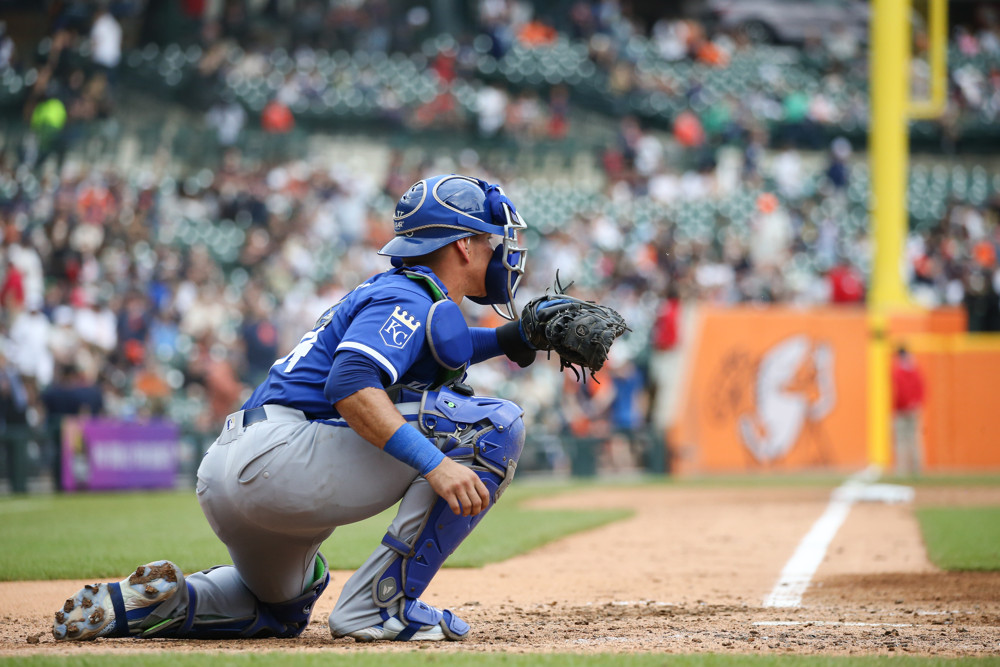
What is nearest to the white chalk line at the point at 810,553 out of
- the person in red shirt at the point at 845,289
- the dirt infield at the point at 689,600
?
the dirt infield at the point at 689,600

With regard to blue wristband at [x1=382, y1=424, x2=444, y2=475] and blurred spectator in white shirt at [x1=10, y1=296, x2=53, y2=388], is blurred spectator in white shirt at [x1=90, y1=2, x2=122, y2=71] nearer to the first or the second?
blurred spectator in white shirt at [x1=10, y1=296, x2=53, y2=388]

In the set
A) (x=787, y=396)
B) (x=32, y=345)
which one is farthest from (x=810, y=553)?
(x=32, y=345)

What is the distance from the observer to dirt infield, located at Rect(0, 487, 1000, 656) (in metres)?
3.68

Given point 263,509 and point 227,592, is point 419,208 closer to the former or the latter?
point 263,509

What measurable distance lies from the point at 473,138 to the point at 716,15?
10455mm

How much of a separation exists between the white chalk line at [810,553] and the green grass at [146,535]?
1.67 meters

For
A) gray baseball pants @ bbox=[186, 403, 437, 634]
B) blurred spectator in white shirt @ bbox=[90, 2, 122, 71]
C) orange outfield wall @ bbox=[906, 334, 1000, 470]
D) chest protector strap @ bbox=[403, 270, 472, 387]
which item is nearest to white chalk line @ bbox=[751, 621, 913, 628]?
gray baseball pants @ bbox=[186, 403, 437, 634]

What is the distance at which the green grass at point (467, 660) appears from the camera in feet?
10.0

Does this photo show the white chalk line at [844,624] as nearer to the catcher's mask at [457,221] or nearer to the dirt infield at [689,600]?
the dirt infield at [689,600]

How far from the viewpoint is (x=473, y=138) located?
20906 millimetres

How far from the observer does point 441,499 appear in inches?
141

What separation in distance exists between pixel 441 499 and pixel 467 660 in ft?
1.91

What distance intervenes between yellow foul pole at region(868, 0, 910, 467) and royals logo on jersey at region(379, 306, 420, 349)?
13.3m

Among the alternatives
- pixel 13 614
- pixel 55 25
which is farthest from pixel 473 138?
pixel 13 614
